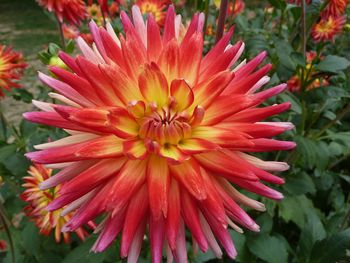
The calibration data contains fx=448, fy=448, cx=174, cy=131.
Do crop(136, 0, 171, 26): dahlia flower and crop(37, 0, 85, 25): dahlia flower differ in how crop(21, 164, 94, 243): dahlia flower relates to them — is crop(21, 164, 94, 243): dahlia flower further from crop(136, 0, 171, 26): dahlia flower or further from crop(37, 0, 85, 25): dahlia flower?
crop(136, 0, 171, 26): dahlia flower

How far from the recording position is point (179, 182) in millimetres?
907

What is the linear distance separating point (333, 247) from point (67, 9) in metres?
1.65

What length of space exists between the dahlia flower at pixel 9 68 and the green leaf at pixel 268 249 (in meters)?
1.37

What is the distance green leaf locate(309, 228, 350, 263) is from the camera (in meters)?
1.47

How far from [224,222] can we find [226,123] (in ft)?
0.76

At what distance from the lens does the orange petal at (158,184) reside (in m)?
0.84

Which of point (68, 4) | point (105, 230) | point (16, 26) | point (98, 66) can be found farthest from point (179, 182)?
point (16, 26)

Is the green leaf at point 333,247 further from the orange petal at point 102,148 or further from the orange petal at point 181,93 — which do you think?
the orange petal at point 102,148

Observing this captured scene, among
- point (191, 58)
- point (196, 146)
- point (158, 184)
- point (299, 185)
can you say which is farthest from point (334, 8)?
point (158, 184)

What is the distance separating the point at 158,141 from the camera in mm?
942

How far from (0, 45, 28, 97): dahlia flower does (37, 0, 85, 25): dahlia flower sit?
368 mm

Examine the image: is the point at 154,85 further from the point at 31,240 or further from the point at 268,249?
the point at 31,240

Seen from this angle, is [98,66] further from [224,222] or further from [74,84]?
[224,222]

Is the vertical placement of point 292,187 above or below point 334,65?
below
